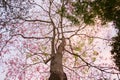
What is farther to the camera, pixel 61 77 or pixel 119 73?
pixel 119 73

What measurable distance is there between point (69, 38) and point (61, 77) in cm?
256

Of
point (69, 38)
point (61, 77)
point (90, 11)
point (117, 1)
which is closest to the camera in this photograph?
point (61, 77)

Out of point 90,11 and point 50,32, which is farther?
point 50,32

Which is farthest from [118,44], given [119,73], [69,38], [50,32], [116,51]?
[50,32]

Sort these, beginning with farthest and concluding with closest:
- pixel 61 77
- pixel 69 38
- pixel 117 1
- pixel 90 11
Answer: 1. pixel 69 38
2. pixel 90 11
3. pixel 117 1
4. pixel 61 77

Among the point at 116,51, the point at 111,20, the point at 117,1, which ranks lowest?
the point at 116,51

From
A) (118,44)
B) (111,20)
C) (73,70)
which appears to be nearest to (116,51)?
(118,44)

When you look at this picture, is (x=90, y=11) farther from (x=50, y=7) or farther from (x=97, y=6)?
(x=50, y=7)

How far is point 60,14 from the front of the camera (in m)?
11.5

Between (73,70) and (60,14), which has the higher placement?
(60,14)

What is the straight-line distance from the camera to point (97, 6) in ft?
34.8

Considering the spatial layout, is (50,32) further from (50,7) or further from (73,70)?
(73,70)

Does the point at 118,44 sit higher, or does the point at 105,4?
the point at 105,4

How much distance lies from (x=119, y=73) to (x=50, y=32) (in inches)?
139
